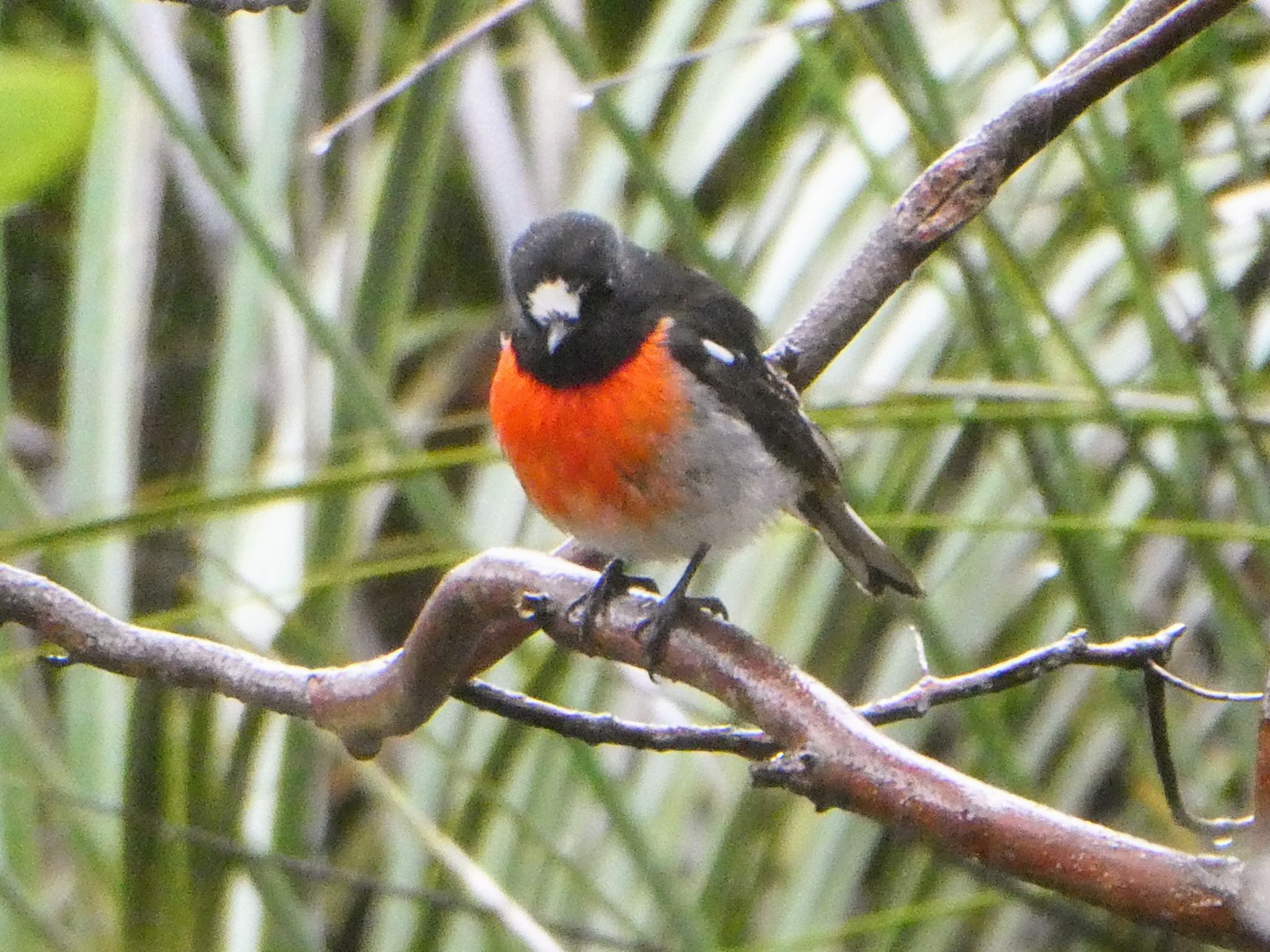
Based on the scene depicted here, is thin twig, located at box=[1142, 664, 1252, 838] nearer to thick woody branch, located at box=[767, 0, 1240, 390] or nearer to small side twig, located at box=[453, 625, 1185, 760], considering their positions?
small side twig, located at box=[453, 625, 1185, 760]

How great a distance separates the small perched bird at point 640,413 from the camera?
5.43 ft

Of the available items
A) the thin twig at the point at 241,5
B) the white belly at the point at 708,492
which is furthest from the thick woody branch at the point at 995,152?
the thin twig at the point at 241,5

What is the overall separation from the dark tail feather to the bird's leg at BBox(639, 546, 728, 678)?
243mm

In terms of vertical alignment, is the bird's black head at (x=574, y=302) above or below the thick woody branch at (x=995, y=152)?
above

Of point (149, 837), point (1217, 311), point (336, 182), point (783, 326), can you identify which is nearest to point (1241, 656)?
point (1217, 311)

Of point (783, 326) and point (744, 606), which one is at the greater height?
point (783, 326)

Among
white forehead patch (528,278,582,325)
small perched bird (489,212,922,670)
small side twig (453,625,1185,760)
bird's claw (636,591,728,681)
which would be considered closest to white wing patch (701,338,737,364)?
small perched bird (489,212,922,670)

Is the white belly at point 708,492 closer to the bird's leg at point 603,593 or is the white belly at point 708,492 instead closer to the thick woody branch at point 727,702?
the bird's leg at point 603,593

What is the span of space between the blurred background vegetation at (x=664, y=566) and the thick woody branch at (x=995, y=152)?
14cm

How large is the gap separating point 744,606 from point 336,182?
1.44m

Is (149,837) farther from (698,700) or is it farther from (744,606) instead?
(698,700)

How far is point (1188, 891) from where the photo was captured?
2.62ft

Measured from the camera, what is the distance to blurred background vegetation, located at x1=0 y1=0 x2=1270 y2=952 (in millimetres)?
A: 1772

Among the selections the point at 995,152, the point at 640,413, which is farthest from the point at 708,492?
the point at 995,152
